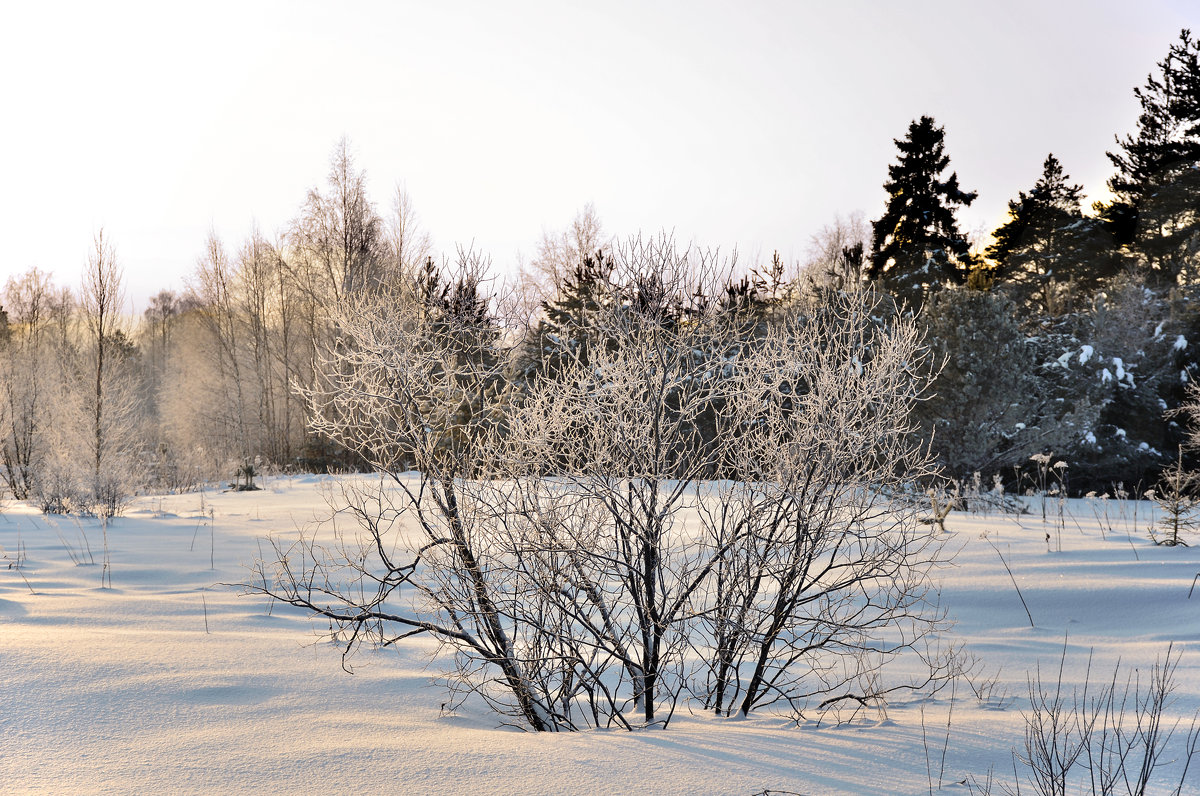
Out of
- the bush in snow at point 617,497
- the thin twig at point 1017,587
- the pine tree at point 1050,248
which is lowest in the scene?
the thin twig at point 1017,587

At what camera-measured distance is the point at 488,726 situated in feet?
12.1

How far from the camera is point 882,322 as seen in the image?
1266 centimetres

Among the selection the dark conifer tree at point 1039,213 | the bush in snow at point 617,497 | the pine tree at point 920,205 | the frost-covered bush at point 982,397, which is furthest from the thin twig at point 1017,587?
the dark conifer tree at point 1039,213

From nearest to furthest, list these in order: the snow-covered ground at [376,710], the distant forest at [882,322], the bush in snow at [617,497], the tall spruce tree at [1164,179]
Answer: the snow-covered ground at [376,710] < the bush in snow at [617,497] < the distant forest at [882,322] < the tall spruce tree at [1164,179]

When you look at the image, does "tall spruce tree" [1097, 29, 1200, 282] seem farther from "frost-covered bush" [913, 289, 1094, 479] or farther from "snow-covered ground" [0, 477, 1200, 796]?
"snow-covered ground" [0, 477, 1200, 796]

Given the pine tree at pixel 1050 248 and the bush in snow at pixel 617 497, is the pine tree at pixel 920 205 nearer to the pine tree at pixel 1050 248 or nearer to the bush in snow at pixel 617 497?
the pine tree at pixel 1050 248

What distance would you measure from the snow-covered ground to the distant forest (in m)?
1.56

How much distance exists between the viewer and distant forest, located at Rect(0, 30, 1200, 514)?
1062 cm

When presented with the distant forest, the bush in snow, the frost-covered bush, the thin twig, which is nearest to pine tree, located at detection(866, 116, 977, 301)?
the distant forest

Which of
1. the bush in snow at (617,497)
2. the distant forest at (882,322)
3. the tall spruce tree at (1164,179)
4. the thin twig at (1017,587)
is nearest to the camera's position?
the bush in snow at (617,497)

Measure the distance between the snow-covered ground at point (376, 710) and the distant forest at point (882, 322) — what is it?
1.56 meters

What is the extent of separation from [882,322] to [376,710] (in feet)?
36.5

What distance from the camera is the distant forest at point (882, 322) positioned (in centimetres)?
1062

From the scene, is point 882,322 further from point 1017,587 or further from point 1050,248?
point 1050,248
